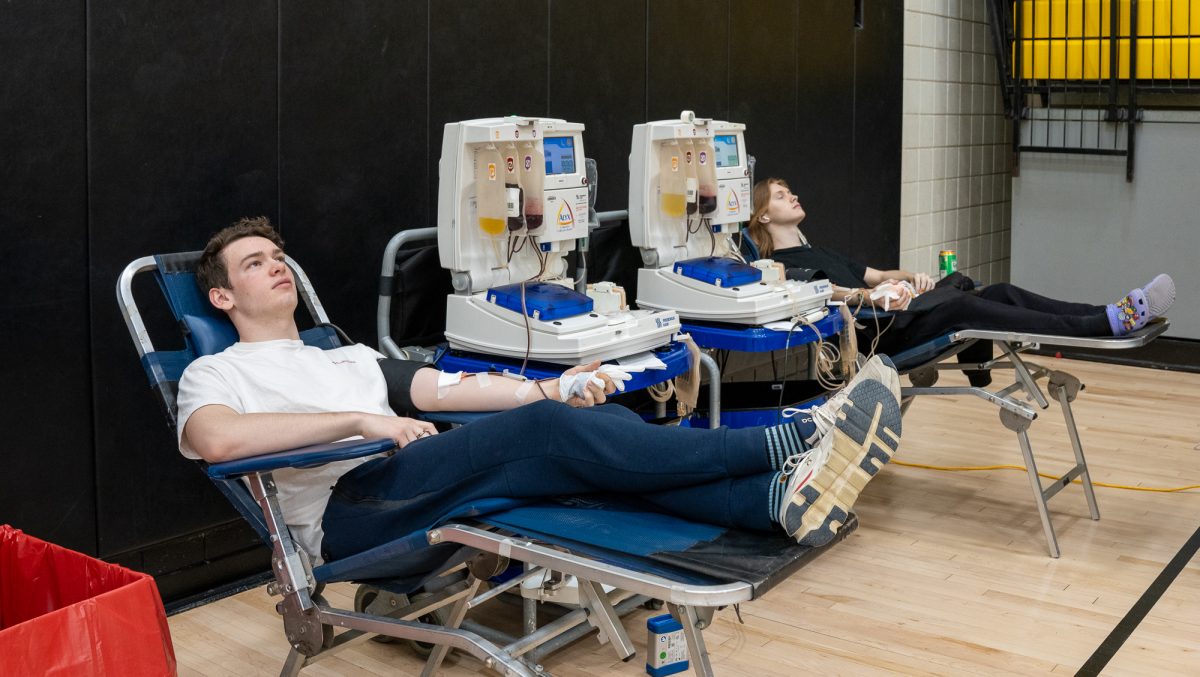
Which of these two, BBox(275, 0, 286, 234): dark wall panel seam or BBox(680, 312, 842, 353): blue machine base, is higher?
BBox(275, 0, 286, 234): dark wall panel seam

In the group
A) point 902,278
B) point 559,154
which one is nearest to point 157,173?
point 559,154

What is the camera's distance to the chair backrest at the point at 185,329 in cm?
250

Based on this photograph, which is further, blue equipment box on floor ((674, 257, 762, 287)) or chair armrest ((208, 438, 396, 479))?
blue equipment box on floor ((674, 257, 762, 287))

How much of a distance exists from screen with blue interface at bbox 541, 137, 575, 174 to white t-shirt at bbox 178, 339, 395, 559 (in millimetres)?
802

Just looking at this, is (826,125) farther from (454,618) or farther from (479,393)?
(454,618)

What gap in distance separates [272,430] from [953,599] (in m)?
1.85

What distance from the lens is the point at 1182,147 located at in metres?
6.02

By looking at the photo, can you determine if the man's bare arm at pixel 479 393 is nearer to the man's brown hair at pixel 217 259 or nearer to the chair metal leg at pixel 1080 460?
the man's brown hair at pixel 217 259

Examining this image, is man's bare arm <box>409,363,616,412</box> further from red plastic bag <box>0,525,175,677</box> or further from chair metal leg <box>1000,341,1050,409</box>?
chair metal leg <box>1000,341,1050,409</box>

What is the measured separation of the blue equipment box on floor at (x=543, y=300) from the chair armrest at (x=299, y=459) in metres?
0.94

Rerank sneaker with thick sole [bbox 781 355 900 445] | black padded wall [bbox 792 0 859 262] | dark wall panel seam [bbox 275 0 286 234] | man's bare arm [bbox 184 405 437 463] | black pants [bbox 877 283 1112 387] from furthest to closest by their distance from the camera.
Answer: black padded wall [bbox 792 0 859 262]
black pants [bbox 877 283 1112 387]
dark wall panel seam [bbox 275 0 286 234]
man's bare arm [bbox 184 405 437 463]
sneaker with thick sole [bbox 781 355 900 445]

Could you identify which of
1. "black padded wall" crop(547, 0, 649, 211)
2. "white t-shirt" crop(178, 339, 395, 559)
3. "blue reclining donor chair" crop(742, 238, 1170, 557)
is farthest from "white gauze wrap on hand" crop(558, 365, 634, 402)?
"black padded wall" crop(547, 0, 649, 211)

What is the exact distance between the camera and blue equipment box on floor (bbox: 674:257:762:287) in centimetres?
367

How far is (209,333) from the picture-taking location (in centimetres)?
272
